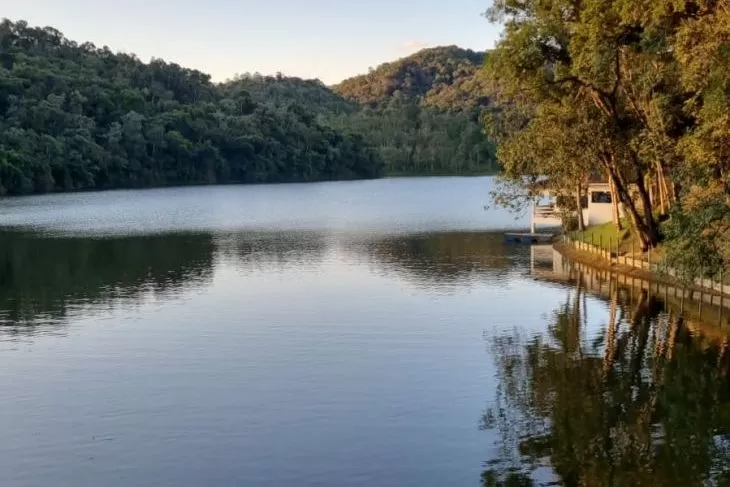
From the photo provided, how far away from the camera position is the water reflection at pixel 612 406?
58.6ft

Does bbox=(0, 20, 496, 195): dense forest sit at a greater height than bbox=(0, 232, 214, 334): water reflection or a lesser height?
greater

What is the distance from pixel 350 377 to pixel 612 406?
725 cm

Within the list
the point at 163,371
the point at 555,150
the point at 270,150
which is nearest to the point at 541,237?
the point at 555,150

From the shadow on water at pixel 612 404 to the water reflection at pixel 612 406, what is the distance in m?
0.03

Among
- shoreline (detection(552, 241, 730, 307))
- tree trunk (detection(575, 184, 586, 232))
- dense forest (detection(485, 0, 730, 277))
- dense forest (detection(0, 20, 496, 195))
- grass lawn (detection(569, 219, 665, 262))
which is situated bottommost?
shoreline (detection(552, 241, 730, 307))

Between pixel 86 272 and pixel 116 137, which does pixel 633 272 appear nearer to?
pixel 86 272

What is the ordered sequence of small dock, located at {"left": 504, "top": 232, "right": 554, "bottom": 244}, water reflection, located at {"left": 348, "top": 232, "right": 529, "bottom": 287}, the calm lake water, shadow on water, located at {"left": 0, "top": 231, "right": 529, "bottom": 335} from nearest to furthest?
the calm lake water
shadow on water, located at {"left": 0, "top": 231, "right": 529, "bottom": 335}
water reflection, located at {"left": 348, "top": 232, "right": 529, "bottom": 287}
small dock, located at {"left": 504, "top": 232, "right": 554, "bottom": 244}

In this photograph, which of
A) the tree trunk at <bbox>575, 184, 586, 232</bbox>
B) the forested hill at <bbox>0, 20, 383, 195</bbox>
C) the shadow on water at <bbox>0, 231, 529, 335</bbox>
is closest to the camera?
the shadow on water at <bbox>0, 231, 529, 335</bbox>

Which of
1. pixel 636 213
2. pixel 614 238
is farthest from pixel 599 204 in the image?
pixel 636 213

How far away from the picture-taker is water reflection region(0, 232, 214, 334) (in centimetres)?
3728

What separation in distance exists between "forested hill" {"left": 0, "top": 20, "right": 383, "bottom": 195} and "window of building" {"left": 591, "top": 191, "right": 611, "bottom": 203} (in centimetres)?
9368

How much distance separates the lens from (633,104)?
133ft

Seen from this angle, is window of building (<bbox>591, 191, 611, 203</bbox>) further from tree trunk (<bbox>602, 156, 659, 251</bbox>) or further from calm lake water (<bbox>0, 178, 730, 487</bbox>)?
tree trunk (<bbox>602, 156, 659, 251</bbox>)

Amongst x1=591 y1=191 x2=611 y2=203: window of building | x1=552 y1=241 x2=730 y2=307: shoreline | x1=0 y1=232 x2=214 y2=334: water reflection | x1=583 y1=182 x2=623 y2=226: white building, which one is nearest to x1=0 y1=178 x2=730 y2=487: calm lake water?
x1=0 y1=232 x2=214 y2=334: water reflection
